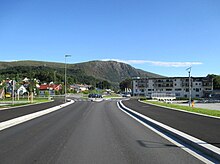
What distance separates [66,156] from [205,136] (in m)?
5.77

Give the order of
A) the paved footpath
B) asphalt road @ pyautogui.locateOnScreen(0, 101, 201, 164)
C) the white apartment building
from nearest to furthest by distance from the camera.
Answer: asphalt road @ pyautogui.locateOnScreen(0, 101, 201, 164), the paved footpath, the white apartment building

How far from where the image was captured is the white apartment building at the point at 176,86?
133375 millimetres

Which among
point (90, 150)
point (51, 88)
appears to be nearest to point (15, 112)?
point (90, 150)

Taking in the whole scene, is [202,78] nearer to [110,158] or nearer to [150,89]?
[150,89]

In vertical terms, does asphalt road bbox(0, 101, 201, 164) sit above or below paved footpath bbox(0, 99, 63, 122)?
above

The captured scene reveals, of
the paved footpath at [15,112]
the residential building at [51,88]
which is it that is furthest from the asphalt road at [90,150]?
the residential building at [51,88]

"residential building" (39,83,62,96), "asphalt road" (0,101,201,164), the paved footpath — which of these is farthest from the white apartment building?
"asphalt road" (0,101,201,164)

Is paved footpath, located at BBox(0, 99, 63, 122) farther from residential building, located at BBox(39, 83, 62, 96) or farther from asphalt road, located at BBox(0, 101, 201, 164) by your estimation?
residential building, located at BBox(39, 83, 62, 96)

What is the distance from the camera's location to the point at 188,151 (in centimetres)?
902

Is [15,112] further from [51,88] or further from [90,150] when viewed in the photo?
[51,88]

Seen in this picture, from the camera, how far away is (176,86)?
138m

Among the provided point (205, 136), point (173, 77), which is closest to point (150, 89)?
point (173, 77)

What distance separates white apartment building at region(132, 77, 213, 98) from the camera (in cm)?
13338

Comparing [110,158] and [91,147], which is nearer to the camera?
[110,158]
